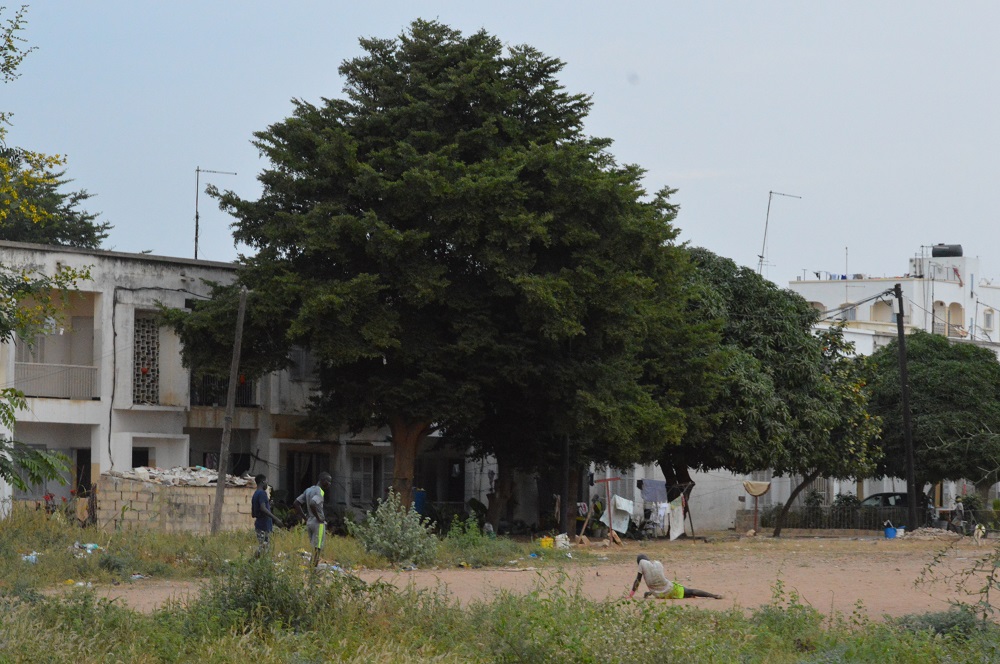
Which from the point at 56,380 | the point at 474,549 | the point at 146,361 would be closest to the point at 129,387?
the point at 146,361

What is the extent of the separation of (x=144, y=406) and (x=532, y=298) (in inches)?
426

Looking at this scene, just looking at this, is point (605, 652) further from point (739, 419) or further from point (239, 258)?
point (739, 419)

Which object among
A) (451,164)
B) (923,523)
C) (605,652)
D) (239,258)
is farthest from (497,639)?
(923,523)

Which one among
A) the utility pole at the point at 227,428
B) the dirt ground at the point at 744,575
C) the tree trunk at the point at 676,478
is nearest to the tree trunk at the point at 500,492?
the dirt ground at the point at 744,575

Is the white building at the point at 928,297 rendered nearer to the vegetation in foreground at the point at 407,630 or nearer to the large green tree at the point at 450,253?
the large green tree at the point at 450,253

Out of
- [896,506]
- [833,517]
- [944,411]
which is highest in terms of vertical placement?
[944,411]

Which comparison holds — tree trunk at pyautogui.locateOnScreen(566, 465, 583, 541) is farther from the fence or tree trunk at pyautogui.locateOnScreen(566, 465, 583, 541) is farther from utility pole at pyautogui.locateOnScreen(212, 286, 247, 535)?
the fence

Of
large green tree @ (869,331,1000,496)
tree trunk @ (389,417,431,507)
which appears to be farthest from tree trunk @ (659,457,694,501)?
tree trunk @ (389,417,431,507)

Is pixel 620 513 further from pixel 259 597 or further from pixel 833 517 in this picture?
pixel 259 597

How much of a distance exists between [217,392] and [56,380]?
13.7ft

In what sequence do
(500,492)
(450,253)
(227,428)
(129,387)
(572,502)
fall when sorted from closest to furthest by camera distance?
1. (227,428)
2. (450,253)
3. (129,387)
4. (572,502)
5. (500,492)

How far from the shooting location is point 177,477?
29.0 meters

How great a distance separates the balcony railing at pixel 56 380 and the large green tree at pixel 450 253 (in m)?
3.94

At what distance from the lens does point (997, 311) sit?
82812 mm
